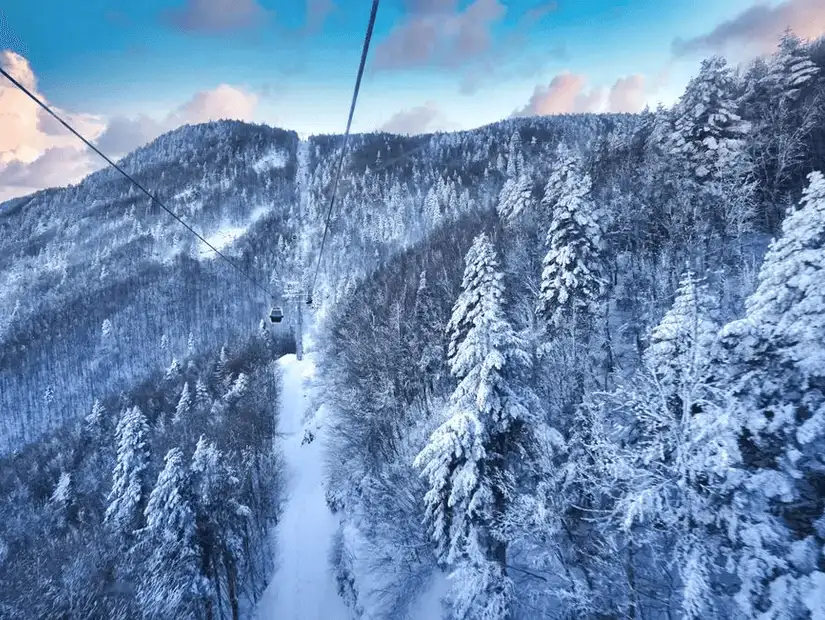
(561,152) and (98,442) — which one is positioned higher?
(561,152)

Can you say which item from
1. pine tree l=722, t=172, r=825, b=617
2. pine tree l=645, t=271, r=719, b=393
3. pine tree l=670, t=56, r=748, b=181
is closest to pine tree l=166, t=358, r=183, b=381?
pine tree l=645, t=271, r=719, b=393

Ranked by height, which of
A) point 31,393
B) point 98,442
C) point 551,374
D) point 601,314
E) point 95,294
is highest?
point 601,314

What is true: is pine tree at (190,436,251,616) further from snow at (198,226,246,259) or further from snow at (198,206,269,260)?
snow at (198,226,246,259)

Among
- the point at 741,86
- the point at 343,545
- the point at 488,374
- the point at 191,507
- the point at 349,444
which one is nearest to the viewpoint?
the point at 488,374

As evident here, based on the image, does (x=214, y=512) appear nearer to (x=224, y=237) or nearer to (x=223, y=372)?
(x=223, y=372)

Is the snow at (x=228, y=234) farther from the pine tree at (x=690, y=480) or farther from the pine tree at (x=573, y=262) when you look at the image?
the pine tree at (x=690, y=480)

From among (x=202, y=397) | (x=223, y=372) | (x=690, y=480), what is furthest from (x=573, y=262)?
(x=223, y=372)

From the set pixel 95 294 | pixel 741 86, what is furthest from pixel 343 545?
pixel 95 294

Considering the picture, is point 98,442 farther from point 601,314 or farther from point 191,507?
point 601,314
